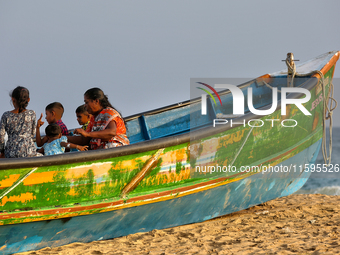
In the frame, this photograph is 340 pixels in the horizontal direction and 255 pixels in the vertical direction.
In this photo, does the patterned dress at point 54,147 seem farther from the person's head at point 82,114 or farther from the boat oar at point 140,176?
the person's head at point 82,114

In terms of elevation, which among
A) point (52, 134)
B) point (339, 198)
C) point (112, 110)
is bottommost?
point (339, 198)

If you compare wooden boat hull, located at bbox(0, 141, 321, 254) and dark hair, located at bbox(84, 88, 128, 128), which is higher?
dark hair, located at bbox(84, 88, 128, 128)

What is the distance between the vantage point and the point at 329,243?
363 centimetres

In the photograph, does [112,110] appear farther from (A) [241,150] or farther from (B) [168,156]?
(A) [241,150]

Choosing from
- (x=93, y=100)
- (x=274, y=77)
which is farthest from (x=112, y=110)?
(x=274, y=77)

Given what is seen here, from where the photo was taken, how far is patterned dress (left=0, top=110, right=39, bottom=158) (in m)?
3.80

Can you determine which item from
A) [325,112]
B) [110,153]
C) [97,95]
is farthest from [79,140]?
[325,112]

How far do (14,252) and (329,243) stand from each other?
9.82ft

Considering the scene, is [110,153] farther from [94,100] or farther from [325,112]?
[325,112]

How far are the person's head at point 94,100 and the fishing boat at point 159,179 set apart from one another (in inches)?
23.1

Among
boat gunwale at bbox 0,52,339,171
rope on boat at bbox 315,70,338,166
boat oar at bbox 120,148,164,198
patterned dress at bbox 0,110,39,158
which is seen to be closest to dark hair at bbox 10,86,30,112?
patterned dress at bbox 0,110,39,158

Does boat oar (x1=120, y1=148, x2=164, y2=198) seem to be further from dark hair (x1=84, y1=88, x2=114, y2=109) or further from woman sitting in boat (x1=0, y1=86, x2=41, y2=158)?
woman sitting in boat (x1=0, y1=86, x2=41, y2=158)

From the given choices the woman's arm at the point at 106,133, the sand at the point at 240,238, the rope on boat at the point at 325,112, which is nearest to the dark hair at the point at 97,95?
the woman's arm at the point at 106,133

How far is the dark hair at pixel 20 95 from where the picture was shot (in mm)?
3775
